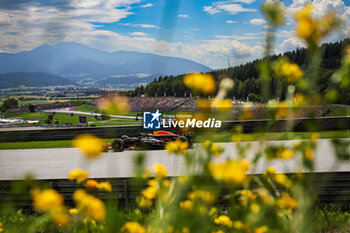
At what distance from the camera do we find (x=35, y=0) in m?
3.30

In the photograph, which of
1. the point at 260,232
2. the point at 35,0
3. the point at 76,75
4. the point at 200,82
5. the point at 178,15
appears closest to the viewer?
the point at 200,82

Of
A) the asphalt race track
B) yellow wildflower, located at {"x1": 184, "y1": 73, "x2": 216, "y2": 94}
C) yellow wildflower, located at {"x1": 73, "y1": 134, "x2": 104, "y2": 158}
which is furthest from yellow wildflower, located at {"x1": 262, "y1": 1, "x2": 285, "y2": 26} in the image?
the asphalt race track

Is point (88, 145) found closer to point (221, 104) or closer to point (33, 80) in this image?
point (221, 104)

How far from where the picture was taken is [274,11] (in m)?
0.57

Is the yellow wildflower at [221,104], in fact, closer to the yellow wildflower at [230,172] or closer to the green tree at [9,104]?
the yellow wildflower at [230,172]

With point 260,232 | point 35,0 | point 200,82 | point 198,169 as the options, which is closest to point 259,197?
point 260,232

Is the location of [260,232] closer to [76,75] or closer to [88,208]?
[88,208]

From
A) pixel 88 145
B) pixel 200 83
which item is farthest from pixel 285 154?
pixel 88 145

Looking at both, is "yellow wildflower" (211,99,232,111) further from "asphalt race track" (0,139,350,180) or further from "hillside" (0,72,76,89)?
"hillside" (0,72,76,89)

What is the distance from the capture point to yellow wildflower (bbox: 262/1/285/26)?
571 millimetres

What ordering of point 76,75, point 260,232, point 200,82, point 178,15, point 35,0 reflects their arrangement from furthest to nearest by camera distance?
point 76,75, point 35,0, point 178,15, point 260,232, point 200,82

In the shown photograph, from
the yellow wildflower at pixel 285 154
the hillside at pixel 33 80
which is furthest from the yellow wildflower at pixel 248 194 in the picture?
the hillside at pixel 33 80

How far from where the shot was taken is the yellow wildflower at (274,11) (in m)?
0.57

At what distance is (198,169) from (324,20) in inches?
16.7
